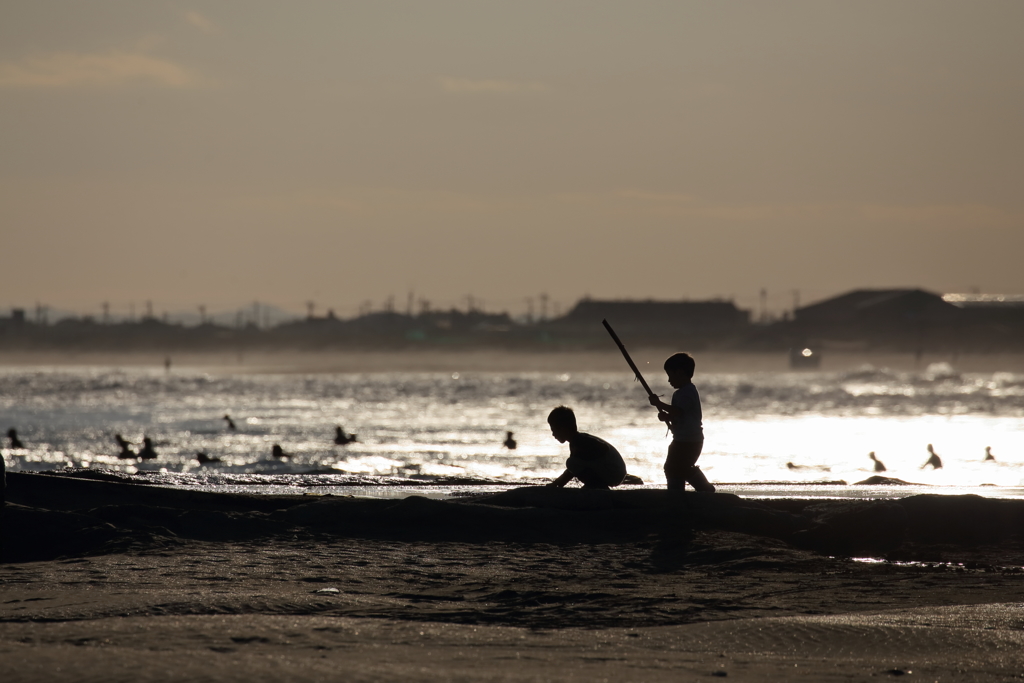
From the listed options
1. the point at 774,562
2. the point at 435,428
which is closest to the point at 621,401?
the point at 435,428

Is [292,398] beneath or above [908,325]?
beneath

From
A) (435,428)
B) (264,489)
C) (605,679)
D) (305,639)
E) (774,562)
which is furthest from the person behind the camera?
(435,428)

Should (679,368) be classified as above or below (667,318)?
below

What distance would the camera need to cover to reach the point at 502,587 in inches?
297

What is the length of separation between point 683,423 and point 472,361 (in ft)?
477

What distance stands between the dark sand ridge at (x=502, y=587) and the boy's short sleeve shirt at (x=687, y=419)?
20.5 inches

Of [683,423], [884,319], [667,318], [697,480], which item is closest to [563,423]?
[683,423]

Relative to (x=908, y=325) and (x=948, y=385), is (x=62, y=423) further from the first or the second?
(x=908, y=325)

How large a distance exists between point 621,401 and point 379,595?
56.3 metres

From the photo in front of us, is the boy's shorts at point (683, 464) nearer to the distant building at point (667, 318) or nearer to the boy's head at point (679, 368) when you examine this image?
the boy's head at point (679, 368)

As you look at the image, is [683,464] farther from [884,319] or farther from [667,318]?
[667,318]

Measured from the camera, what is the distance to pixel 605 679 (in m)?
5.33

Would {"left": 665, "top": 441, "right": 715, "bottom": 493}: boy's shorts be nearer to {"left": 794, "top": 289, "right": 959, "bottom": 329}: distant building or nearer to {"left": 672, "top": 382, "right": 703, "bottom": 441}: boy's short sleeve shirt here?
{"left": 672, "top": 382, "right": 703, "bottom": 441}: boy's short sleeve shirt

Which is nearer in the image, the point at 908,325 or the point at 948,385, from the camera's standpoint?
the point at 948,385
